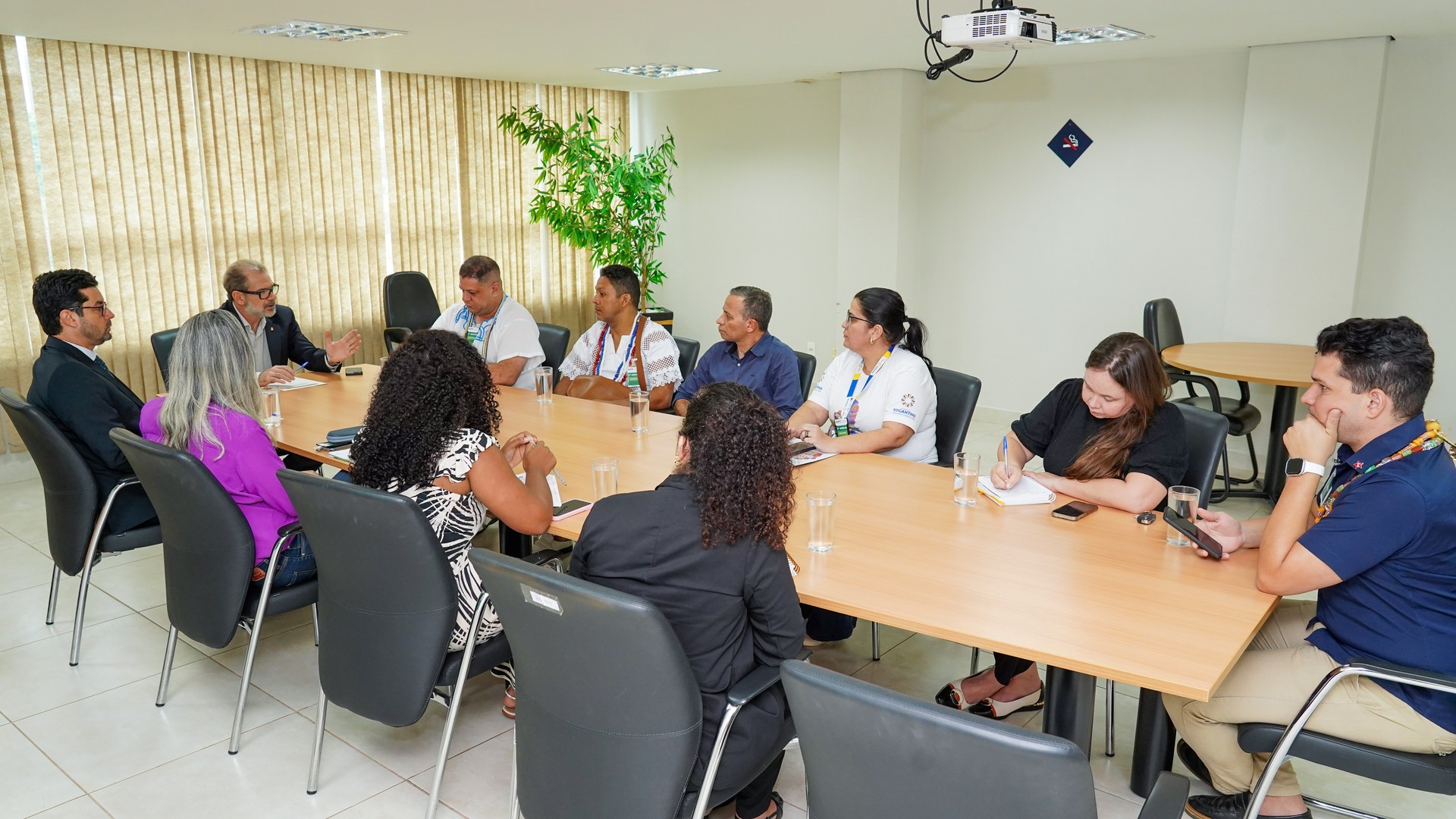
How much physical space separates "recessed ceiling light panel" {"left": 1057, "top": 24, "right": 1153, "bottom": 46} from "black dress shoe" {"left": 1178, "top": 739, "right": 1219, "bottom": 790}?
375 centimetres

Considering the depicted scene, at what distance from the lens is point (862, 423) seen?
12.8 ft

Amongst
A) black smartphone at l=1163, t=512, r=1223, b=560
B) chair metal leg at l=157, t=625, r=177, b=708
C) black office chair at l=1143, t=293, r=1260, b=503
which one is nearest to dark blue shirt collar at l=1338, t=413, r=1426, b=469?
black smartphone at l=1163, t=512, r=1223, b=560

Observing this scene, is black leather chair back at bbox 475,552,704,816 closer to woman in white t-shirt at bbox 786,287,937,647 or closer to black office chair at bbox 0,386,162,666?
woman in white t-shirt at bbox 786,287,937,647

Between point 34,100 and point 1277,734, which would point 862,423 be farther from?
point 34,100

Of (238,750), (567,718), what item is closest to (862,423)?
(567,718)

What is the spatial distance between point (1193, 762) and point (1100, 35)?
416cm

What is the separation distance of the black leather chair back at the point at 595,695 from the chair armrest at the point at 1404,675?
4.32 ft

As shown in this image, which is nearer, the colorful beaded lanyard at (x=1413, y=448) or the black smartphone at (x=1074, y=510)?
the colorful beaded lanyard at (x=1413, y=448)

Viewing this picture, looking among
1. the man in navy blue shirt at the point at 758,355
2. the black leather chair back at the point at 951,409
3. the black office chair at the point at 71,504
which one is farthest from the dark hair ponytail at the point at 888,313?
the black office chair at the point at 71,504

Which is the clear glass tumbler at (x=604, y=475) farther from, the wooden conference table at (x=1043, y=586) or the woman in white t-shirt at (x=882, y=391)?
the woman in white t-shirt at (x=882, y=391)

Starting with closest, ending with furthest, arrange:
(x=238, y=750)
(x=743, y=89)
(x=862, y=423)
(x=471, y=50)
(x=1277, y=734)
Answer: (x=1277, y=734) < (x=238, y=750) < (x=862, y=423) < (x=471, y=50) < (x=743, y=89)

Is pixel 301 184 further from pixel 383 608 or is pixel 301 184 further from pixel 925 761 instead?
pixel 925 761

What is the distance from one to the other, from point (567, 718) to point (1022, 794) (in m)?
0.95

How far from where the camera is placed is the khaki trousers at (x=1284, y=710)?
213cm
